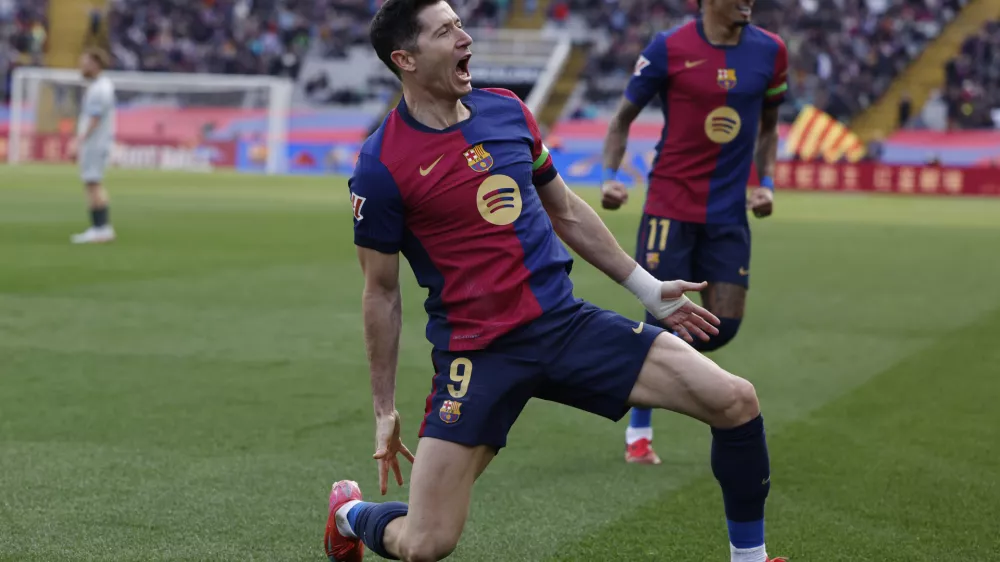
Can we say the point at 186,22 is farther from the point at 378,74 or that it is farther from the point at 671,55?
the point at 671,55

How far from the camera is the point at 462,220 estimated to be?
446cm

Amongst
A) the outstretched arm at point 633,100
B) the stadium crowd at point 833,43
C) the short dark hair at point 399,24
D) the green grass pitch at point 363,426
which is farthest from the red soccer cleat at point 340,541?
the stadium crowd at point 833,43

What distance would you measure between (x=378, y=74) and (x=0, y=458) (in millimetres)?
41939

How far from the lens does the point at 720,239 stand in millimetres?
7164

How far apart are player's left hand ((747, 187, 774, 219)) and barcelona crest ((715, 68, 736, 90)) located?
61 centimetres

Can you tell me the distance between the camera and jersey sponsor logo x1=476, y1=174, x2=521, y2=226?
4.46 meters

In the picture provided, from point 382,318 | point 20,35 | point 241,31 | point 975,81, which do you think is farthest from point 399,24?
point 20,35

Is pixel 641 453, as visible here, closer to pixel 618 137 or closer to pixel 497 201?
pixel 618 137

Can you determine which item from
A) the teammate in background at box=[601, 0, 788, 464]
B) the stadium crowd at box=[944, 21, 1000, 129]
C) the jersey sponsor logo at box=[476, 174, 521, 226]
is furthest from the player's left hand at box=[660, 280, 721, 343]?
the stadium crowd at box=[944, 21, 1000, 129]

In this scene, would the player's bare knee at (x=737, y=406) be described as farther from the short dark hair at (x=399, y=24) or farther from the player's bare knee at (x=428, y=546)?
the short dark hair at (x=399, y=24)

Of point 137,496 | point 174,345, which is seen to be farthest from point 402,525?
point 174,345

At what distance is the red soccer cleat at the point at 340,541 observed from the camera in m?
4.93

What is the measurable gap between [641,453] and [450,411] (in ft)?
8.51

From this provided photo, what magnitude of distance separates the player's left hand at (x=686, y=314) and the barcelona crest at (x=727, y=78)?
2.68 metres
